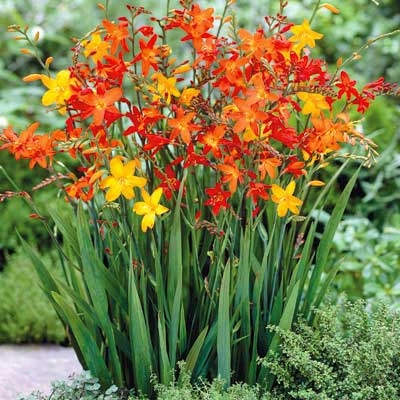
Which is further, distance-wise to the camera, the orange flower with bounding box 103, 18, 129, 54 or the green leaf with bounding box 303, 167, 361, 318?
the green leaf with bounding box 303, 167, 361, 318

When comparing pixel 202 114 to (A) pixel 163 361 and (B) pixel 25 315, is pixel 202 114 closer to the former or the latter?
(A) pixel 163 361

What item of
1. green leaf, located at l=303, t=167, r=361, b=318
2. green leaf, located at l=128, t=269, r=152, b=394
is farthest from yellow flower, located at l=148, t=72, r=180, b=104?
green leaf, located at l=303, t=167, r=361, b=318

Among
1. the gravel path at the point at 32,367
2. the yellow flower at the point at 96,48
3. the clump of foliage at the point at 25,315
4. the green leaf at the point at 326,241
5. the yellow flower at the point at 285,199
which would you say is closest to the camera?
the yellow flower at the point at 285,199

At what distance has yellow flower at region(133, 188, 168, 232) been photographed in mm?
2244

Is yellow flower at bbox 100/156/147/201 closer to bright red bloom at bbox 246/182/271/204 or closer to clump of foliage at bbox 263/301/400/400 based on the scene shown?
bright red bloom at bbox 246/182/271/204

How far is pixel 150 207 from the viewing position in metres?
2.27

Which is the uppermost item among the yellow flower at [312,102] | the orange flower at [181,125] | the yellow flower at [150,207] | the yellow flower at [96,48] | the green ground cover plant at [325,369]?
the yellow flower at [96,48]

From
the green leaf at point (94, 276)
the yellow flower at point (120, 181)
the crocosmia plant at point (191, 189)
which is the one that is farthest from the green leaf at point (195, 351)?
the yellow flower at point (120, 181)

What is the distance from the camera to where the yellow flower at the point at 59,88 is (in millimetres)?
2357

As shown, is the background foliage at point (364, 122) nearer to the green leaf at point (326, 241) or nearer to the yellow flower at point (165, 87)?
the green leaf at point (326, 241)

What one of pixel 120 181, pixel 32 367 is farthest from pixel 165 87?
pixel 32 367

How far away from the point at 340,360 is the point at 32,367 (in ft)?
4.75

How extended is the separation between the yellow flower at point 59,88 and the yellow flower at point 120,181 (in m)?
0.29

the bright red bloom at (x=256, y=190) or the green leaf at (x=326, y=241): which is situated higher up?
the bright red bloom at (x=256, y=190)
